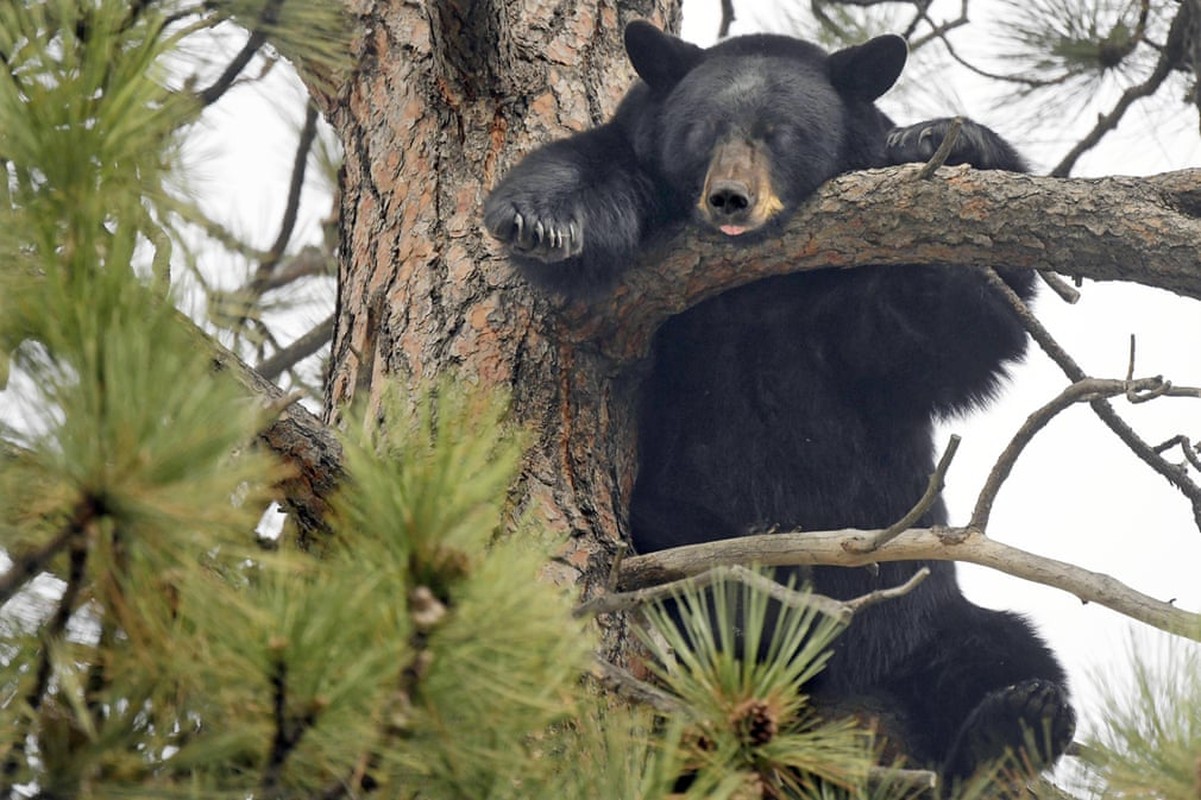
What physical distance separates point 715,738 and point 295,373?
3548 mm

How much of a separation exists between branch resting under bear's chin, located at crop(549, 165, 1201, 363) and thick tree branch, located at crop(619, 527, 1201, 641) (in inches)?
28.4

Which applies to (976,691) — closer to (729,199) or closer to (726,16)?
(729,199)

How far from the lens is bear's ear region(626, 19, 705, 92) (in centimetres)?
450

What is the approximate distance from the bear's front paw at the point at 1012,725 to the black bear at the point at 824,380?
0.02 metres

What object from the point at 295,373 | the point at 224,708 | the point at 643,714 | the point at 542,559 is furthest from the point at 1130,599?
the point at 295,373

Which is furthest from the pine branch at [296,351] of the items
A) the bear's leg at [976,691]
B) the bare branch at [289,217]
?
the bear's leg at [976,691]

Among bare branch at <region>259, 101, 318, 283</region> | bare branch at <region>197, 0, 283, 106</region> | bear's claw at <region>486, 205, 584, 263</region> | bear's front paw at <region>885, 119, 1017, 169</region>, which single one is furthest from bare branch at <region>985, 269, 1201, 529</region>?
bare branch at <region>259, 101, 318, 283</region>

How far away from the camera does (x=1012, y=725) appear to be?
4.05m

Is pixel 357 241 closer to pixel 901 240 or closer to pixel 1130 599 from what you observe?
pixel 901 240

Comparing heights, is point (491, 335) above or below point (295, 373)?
below

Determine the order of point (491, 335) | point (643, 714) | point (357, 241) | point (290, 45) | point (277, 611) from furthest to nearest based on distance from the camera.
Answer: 1. point (357, 241)
2. point (491, 335)
3. point (290, 45)
4. point (643, 714)
5. point (277, 611)

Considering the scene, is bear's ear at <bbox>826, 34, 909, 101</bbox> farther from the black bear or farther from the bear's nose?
the bear's nose

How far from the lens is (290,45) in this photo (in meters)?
3.08

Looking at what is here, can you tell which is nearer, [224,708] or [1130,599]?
[224,708]
